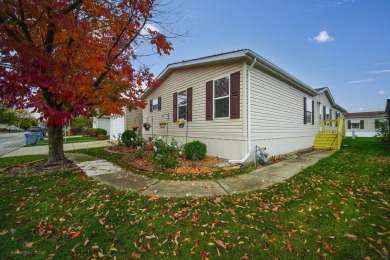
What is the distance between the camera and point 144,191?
4.07 metres

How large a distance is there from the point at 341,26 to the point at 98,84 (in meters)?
14.3

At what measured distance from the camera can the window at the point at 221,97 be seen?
24.0ft

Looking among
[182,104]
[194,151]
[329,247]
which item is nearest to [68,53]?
[194,151]

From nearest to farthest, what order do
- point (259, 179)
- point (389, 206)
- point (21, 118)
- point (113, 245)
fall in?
point (113, 245) → point (389, 206) → point (259, 179) → point (21, 118)

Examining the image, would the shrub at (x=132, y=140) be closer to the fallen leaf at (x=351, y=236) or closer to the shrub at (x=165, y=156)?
the shrub at (x=165, y=156)

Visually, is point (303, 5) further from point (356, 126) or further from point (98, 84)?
point (356, 126)

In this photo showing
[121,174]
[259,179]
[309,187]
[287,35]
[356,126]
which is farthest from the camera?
[356,126]

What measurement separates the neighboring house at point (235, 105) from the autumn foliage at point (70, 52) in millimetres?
2601

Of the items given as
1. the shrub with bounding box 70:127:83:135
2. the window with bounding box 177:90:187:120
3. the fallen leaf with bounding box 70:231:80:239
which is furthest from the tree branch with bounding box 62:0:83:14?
the shrub with bounding box 70:127:83:135

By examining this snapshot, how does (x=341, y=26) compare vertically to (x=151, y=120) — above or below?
above

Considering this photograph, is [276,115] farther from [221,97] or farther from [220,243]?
[220,243]

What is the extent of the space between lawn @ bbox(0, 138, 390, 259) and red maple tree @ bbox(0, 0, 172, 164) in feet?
6.70

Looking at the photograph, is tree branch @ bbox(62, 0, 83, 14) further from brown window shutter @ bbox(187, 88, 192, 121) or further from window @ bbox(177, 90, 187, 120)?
window @ bbox(177, 90, 187, 120)

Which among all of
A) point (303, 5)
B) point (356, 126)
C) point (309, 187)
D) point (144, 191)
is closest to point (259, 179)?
point (309, 187)
